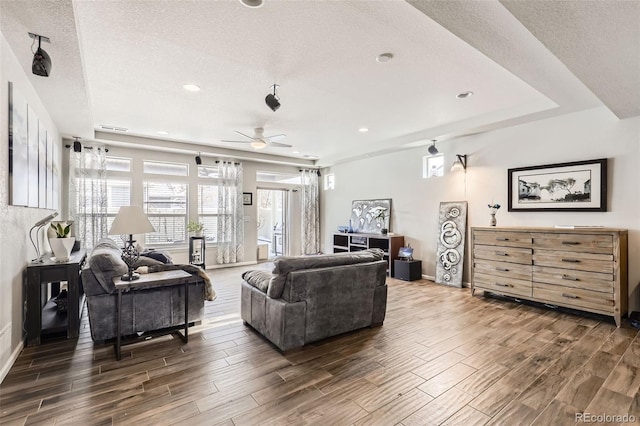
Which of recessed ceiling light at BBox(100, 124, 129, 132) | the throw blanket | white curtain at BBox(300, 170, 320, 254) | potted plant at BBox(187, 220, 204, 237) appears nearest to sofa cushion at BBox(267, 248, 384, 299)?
the throw blanket

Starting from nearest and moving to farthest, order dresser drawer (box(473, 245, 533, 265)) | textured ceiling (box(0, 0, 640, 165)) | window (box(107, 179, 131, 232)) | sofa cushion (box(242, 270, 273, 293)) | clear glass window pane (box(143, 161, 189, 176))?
textured ceiling (box(0, 0, 640, 165)) < sofa cushion (box(242, 270, 273, 293)) < dresser drawer (box(473, 245, 533, 265)) < window (box(107, 179, 131, 232)) < clear glass window pane (box(143, 161, 189, 176))

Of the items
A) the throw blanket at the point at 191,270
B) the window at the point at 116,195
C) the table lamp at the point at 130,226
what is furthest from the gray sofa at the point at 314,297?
the window at the point at 116,195

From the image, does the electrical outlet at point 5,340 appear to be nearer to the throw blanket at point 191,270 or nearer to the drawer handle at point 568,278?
the throw blanket at point 191,270

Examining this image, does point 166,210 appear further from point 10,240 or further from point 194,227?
point 10,240

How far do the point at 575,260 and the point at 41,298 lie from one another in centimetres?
606

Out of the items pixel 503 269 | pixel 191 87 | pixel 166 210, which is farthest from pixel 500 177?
pixel 166 210

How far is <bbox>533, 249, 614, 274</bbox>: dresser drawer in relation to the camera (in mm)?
3590

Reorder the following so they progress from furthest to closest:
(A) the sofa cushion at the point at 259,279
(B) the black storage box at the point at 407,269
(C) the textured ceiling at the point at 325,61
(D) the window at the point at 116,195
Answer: (D) the window at the point at 116,195
(B) the black storage box at the point at 407,269
(A) the sofa cushion at the point at 259,279
(C) the textured ceiling at the point at 325,61

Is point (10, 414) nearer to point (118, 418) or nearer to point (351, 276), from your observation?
point (118, 418)

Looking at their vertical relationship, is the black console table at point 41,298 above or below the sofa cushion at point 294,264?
below

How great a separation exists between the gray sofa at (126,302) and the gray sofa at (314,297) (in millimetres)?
685

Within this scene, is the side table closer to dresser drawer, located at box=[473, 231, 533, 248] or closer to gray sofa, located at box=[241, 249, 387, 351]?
gray sofa, located at box=[241, 249, 387, 351]

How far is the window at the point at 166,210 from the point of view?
6.62 meters

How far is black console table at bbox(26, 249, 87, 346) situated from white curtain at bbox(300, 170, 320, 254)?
19.1 feet
